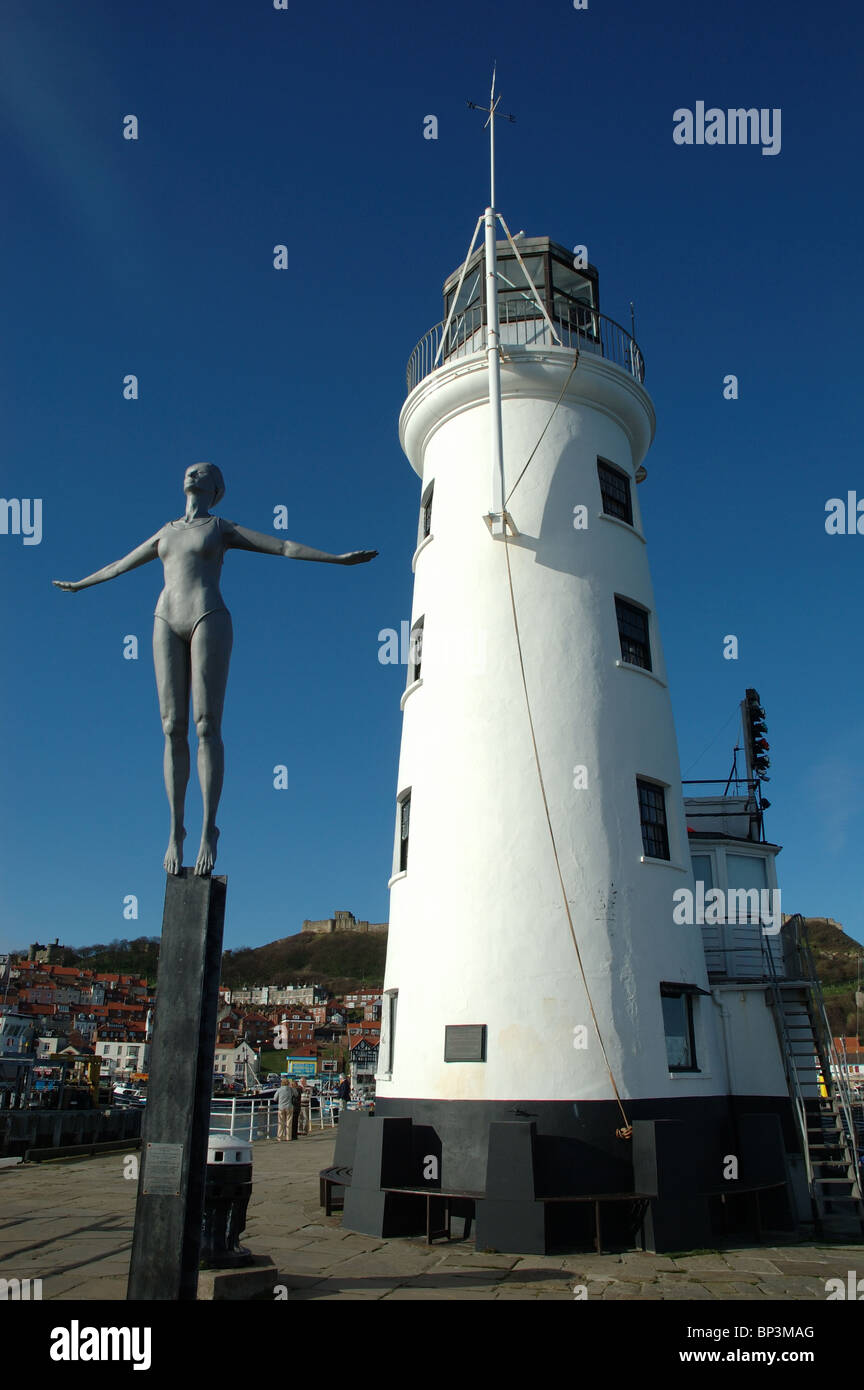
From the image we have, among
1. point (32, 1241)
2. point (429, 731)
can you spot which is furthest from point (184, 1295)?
point (429, 731)

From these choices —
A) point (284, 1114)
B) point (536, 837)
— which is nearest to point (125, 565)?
point (536, 837)

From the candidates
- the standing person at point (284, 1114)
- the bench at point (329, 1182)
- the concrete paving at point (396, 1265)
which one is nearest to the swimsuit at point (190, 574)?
the concrete paving at point (396, 1265)

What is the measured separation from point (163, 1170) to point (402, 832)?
971 centimetres

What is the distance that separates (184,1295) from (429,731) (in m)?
10.0

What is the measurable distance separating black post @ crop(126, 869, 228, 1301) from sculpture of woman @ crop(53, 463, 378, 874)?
1.47 feet

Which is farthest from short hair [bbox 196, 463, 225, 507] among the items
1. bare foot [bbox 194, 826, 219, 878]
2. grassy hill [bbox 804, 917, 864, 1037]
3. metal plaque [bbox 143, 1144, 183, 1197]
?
grassy hill [bbox 804, 917, 864, 1037]

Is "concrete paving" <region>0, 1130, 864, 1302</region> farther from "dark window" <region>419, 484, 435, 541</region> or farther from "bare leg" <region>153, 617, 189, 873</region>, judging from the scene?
"dark window" <region>419, 484, 435, 541</region>

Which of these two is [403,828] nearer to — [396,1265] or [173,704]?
[396,1265]

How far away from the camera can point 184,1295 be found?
23.1 ft

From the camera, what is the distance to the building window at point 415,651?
699 inches

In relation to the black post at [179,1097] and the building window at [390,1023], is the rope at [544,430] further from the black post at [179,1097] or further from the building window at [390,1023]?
the black post at [179,1097]

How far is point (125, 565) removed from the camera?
9.20 metres
